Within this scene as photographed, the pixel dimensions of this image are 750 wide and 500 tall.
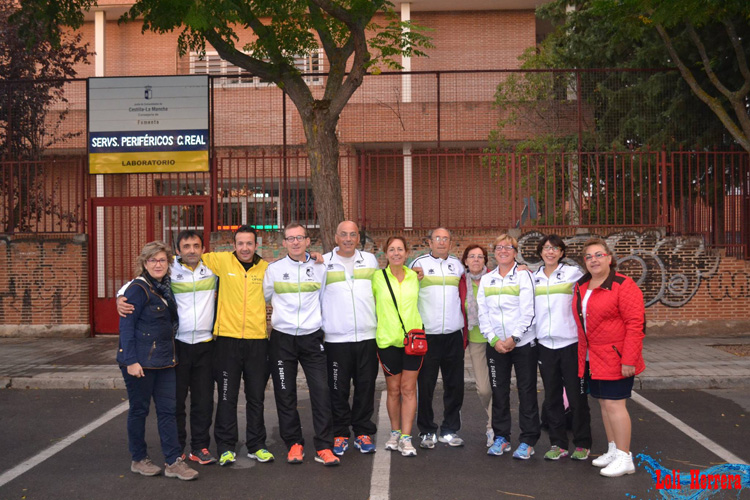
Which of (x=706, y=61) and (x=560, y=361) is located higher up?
(x=706, y=61)

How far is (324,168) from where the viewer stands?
9.82 meters

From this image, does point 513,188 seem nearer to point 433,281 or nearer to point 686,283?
point 686,283

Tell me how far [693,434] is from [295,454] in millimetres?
3619

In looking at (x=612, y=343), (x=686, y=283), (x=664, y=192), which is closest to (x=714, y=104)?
(x=664, y=192)

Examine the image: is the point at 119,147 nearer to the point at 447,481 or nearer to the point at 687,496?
the point at 447,481

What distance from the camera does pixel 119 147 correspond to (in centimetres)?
1340

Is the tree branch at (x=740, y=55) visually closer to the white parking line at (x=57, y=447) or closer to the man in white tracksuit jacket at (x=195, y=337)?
the man in white tracksuit jacket at (x=195, y=337)

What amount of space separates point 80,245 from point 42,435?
7.23 meters

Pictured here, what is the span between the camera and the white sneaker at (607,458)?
545 cm

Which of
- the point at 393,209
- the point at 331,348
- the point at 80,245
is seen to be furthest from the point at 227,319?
the point at 80,245

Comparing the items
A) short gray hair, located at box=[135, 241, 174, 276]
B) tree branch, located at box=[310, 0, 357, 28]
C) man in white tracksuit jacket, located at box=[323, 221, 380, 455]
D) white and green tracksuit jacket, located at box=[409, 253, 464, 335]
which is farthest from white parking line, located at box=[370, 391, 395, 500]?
tree branch, located at box=[310, 0, 357, 28]

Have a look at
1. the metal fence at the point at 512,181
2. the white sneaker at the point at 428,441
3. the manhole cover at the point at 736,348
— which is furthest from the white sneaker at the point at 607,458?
the metal fence at the point at 512,181

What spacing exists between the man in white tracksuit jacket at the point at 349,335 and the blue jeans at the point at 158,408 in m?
1.31

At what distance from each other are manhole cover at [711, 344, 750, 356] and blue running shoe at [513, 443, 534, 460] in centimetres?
596
